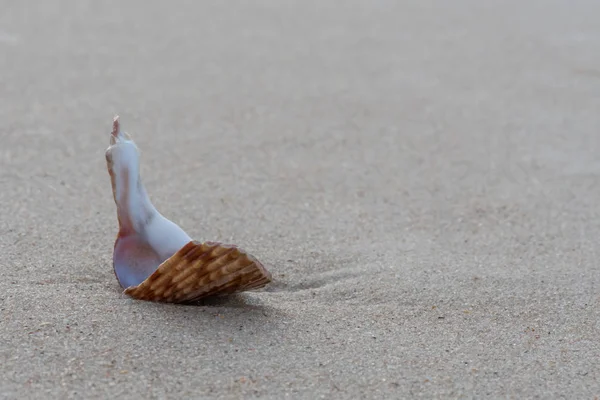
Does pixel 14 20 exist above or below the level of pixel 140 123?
above

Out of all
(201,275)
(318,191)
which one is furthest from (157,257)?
(318,191)

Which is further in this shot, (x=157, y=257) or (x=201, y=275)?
(x=157, y=257)

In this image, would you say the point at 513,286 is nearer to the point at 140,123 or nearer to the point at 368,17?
the point at 140,123

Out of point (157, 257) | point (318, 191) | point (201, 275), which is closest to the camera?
point (201, 275)

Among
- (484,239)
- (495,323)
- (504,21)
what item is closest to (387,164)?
(484,239)

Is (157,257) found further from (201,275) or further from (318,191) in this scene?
(318,191)
